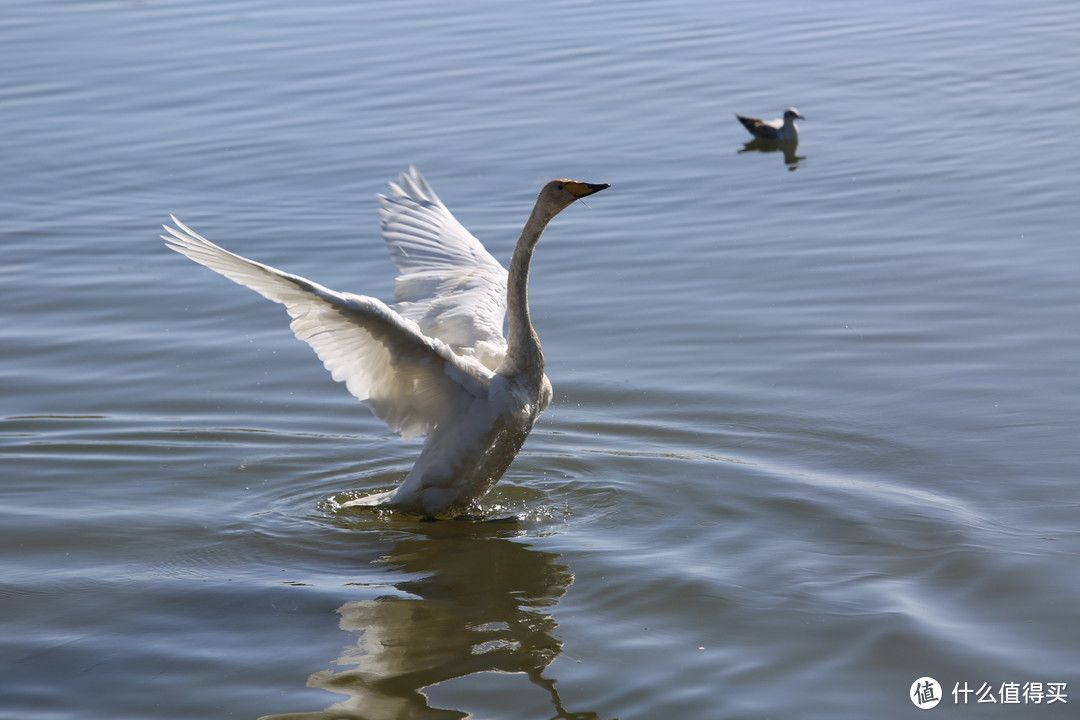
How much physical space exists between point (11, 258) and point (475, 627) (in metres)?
7.06

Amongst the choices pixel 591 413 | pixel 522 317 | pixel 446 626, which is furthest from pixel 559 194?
pixel 446 626

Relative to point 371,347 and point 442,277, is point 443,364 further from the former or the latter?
point 442,277

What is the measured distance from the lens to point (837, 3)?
22562 mm

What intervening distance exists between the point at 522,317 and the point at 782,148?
27.1 ft

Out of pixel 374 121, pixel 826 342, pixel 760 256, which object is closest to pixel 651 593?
pixel 826 342

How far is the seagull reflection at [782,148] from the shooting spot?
47.6 feet

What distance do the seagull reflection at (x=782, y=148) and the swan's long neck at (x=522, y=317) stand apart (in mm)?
7698

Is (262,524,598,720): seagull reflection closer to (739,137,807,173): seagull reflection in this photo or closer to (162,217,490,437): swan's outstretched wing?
(162,217,490,437): swan's outstretched wing

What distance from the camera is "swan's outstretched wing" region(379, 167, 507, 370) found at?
775cm

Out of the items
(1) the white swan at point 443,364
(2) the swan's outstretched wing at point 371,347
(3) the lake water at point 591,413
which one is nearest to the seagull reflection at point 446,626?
(3) the lake water at point 591,413

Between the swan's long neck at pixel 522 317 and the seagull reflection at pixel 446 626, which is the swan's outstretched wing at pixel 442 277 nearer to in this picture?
the swan's long neck at pixel 522 317

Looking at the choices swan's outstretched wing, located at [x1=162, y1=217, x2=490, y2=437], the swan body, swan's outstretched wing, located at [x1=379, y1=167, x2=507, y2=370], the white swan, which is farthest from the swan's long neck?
the swan body

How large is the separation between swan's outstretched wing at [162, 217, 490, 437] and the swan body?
8465 millimetres

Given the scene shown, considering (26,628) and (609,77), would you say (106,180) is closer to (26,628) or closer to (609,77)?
(609,77)
